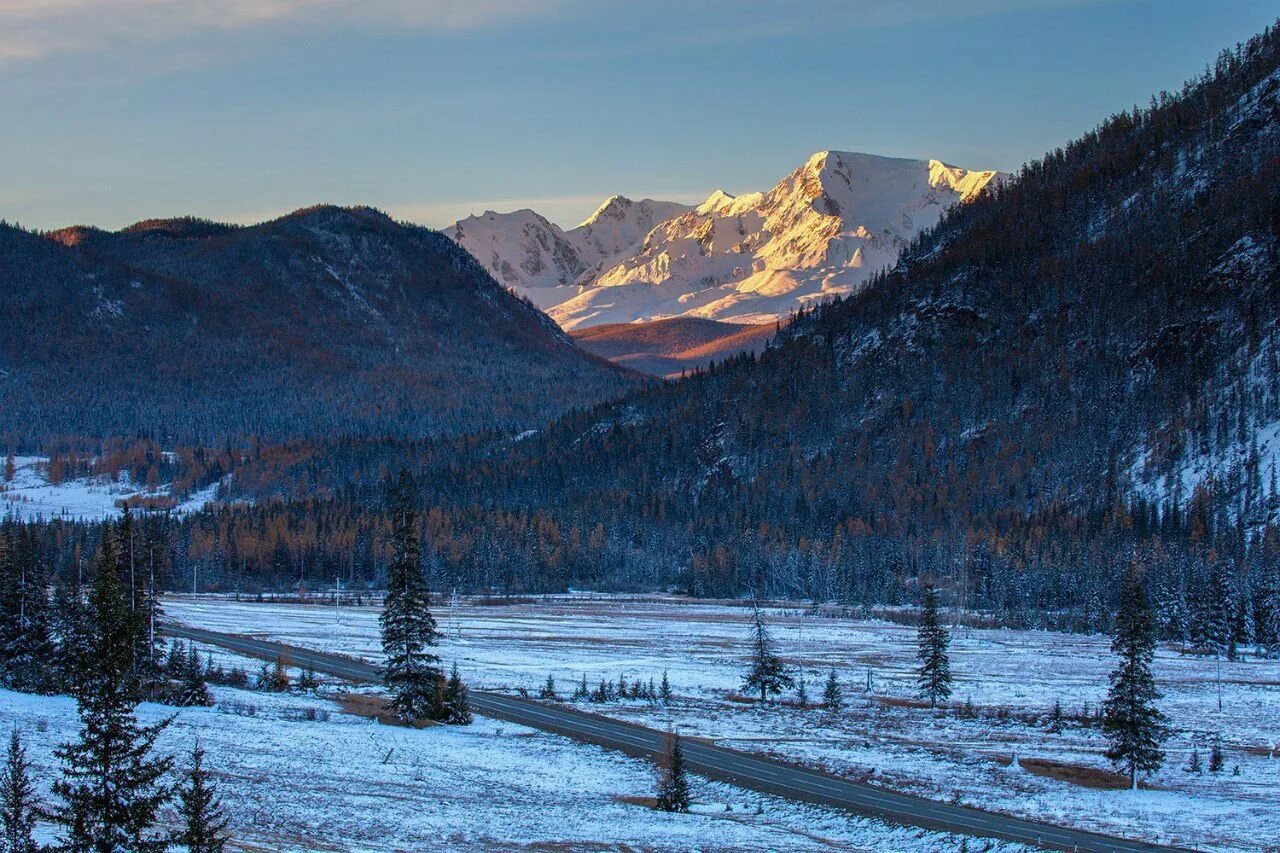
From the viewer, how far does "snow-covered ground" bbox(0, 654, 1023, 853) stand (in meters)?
42.4

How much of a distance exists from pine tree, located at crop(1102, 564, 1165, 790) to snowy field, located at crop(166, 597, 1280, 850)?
3.95 ft

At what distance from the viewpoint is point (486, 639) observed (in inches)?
4198

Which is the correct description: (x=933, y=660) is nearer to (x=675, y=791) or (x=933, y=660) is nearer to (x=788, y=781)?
(x=788, y=781)

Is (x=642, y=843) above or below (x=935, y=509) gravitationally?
below

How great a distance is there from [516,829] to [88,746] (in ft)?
73.4

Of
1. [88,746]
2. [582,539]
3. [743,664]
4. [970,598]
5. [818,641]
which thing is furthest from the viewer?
[582,539]

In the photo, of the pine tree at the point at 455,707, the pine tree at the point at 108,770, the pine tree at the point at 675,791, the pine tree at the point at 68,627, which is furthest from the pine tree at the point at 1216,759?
the pine tree at the point at 68,627

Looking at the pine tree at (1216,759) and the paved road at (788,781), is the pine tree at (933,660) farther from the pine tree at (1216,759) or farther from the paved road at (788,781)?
the paved road at (788,781)

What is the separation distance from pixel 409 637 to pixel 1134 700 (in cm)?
3297

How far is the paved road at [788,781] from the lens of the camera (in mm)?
44719

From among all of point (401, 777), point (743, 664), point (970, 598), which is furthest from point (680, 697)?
point (970, 598)

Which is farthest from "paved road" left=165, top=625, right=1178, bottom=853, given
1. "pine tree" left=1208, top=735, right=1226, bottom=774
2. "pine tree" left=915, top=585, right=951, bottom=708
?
"pine tree" left=915, top=585, right=951, bottom=708

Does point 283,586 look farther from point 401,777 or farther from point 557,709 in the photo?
point 401,777

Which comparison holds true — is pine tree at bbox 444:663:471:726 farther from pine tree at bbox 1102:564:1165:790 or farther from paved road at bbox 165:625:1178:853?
pine tree at bbox 1102:564:1165:790
